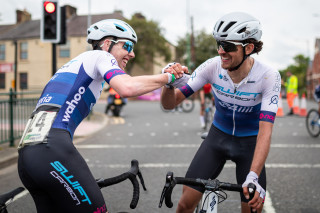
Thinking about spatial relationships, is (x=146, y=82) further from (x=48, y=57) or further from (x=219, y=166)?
(x=48, y=57)

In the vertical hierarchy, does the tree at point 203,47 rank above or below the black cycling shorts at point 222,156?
below

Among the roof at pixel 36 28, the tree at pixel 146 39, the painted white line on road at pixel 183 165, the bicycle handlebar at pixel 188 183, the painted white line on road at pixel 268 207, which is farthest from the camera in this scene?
the roof at pixel 36 28

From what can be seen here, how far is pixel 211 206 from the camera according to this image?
275 centimetres

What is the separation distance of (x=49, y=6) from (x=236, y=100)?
767 centimetres

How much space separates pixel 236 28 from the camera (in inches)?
108

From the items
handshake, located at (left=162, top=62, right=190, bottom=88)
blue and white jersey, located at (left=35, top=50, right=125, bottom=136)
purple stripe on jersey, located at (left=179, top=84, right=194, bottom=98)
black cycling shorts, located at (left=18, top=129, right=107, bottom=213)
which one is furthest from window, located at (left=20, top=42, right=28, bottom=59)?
black cycling shorts, located at (left=18, top=129, right=107, bottom=213)

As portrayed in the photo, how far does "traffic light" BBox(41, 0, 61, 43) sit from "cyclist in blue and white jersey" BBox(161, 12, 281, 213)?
7108mm

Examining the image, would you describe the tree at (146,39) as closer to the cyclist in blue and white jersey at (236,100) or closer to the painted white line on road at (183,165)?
the painted white line on road at (183,165)

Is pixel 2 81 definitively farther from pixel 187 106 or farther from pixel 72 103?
pixel 72 103

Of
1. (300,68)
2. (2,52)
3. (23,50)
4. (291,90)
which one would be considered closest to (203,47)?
(23,50)

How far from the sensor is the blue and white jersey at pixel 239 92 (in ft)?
9.56

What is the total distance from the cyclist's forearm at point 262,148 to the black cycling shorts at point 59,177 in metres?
1.15

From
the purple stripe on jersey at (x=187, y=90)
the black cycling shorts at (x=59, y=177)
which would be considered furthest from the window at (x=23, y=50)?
the black cycling shorts at (x=59, y=177)

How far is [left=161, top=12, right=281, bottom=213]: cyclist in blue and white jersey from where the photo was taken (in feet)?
9.08
